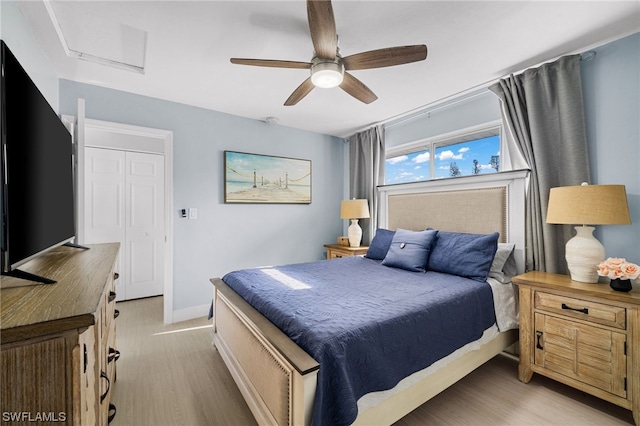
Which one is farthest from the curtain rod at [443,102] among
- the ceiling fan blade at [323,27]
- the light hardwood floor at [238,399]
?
the light hardwood floor at [238,399]

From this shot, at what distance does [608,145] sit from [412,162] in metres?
1.88

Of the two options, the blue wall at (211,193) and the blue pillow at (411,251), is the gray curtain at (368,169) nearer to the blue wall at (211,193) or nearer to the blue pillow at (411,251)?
the blue wall at (211,193)

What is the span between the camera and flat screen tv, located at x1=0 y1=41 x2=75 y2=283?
864 millimetres

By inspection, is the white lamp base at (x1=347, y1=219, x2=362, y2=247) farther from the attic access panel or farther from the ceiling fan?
the attic access panel

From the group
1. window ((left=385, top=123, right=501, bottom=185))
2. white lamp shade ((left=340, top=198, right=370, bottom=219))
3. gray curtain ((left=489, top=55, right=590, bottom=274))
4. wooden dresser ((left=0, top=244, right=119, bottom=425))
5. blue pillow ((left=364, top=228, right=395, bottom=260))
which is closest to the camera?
wooden dresser ((left=0, top=244, right=119, bottom=425))

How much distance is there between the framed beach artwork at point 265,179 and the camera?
12.0 ft

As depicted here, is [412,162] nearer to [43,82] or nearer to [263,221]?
[263,221]

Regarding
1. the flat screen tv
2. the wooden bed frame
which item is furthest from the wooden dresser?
the wooden bed frame

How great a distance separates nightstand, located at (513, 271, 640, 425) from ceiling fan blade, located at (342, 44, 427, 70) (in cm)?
181

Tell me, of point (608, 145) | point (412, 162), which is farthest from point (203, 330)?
point (608, 145)

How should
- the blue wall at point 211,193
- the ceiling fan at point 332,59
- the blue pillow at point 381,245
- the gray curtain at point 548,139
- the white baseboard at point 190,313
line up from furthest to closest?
the white baseboard at point 190,313 → the blue pillow at point 381,245 → the blue wall at point 211,193 → the gray curtain at point 548,139 → the ceiling fan at point 332,59

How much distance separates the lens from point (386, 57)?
176 cm

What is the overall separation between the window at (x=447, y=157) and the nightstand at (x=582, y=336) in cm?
132

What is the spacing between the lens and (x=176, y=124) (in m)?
3.27
